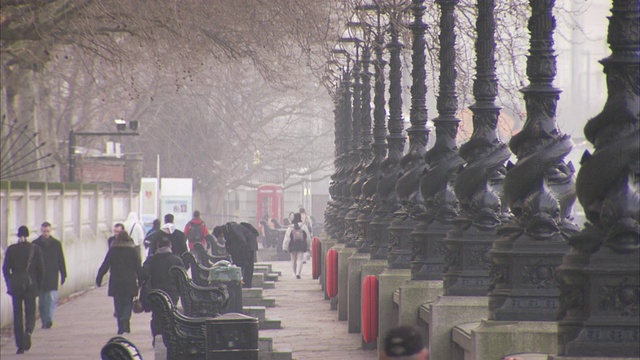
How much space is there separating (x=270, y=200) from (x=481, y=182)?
68395 millimetres

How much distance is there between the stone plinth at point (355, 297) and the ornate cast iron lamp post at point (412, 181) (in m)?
4.97

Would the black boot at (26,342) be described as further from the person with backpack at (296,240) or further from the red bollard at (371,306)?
the person with backpack at (296,240)

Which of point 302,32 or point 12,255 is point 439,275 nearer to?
point 302,32

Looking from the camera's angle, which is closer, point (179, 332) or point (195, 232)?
point (179, 332)

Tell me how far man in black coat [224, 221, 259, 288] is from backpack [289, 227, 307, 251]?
31.2 feet

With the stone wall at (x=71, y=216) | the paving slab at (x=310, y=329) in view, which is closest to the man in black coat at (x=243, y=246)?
the paving slab at (x=310, y=329)

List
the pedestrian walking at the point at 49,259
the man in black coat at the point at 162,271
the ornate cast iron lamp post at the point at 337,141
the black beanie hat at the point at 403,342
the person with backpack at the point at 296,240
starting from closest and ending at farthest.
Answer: the black beanie hat at the point at 403,342, the man in black coat at the point at 162,271, the pedestrian walking at the point at 49,259, the ornate cast iron lamp post at the point at 337,141, the person with backpack at the point at 296,240

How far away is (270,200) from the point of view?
79.8 meters

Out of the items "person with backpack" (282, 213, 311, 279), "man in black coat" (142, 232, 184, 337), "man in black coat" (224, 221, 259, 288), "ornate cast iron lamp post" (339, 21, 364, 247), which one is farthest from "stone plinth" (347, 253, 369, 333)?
"person with backpack" (282, 213, 311, 279)

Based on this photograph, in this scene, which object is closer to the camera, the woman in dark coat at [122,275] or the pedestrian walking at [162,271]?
the pedestrian walking at [162,271]

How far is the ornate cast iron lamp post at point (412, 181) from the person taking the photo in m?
16.3

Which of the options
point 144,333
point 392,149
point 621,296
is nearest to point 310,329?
point 144,333

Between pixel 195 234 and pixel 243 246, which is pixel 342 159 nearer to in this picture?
pixel 195 234

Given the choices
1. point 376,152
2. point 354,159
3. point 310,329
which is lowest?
point 310,329
